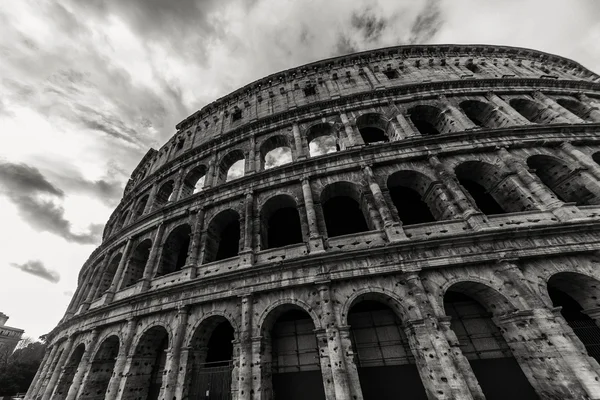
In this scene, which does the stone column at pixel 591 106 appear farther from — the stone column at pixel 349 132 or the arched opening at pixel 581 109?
the stone column at pixel 349 132

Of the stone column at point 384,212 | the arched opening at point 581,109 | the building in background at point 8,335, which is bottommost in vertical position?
the stone column at point 384,212

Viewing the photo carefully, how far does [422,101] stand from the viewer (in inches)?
504

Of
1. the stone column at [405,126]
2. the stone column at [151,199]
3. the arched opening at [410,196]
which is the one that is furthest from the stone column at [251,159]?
the stone column at [405,126]

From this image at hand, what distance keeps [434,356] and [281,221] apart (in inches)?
295

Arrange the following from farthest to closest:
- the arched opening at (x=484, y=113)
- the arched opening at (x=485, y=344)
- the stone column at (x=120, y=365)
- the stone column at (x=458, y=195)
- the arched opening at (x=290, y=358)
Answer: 1. the arched opening at (x=484, y=113)
2. the stone column at (x=120, y=365)
3. the stone column at (x=458, y=195)
4. the arched opening at (x=290, y=358)
5. the arched opening at (x=485, y=344)

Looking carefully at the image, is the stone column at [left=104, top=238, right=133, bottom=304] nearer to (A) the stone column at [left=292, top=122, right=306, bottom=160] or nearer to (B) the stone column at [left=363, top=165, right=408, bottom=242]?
(A) the stone column at [left=292, top=122, right=306, bottom=160]

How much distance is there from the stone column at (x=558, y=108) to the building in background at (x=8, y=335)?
8375 cm

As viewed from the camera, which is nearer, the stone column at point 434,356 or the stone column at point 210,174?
the stone column at point 434,356

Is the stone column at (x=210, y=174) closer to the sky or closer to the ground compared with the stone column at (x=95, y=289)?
closer to the sky

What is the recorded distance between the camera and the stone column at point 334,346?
6.24 metres

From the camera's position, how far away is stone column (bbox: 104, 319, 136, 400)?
27.7 feet

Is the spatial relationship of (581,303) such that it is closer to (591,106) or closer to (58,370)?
(591,106)

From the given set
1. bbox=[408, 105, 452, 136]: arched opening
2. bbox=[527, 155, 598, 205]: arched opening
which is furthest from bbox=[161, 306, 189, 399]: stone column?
bbox=[527, 155, 598, 205]: arched opening

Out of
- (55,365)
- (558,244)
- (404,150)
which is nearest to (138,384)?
(55,365)
